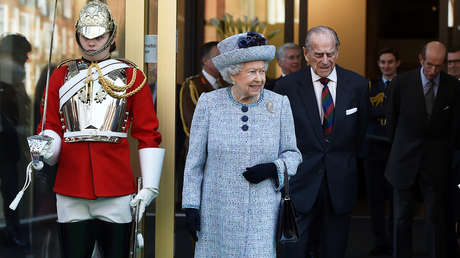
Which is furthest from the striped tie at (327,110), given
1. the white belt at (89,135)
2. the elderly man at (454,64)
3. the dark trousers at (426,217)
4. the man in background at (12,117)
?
the man in background at (12,117)

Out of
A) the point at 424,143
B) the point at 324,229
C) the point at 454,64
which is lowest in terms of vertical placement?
the point at 324,229

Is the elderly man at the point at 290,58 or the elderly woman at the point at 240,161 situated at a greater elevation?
the elderly man at the point at 290,58

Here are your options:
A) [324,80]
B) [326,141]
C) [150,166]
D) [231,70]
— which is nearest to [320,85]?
[324,80]

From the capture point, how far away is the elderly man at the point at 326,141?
16.5ft

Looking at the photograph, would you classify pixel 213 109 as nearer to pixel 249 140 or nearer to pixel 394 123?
pixel 249 140

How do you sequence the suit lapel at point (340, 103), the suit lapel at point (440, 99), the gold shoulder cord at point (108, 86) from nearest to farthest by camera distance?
1. the gold shoulder cord at point (108, 86)
2. the suit lapel at point (340, 103)
3. the suit lapel at point (440, 99)

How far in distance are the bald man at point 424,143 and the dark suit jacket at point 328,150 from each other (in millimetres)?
1119

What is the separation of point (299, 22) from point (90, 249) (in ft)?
17.4

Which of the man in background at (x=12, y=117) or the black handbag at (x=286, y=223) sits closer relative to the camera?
the black handbag at (x=286, y=223)

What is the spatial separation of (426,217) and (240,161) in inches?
99.7

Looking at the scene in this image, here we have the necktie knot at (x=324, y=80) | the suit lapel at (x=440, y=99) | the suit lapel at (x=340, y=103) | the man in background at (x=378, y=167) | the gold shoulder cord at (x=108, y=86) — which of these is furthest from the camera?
the man in background at (x=378, y=167)

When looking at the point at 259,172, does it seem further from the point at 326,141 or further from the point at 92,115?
the point at 326,141

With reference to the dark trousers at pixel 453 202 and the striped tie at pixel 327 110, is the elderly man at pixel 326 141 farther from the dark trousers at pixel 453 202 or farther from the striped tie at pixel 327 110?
the dark trousers at pixel 453 202

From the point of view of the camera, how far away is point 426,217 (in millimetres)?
6160
